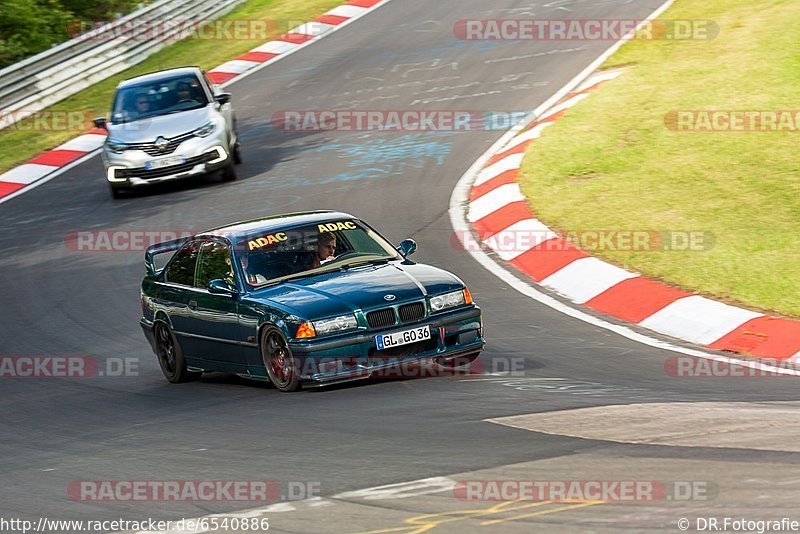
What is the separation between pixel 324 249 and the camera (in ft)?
33.6

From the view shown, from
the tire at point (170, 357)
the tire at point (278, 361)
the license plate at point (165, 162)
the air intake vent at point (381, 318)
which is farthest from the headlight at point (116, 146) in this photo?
the air intake vent at point (381, 318)

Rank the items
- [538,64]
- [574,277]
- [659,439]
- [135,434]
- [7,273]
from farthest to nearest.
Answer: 1. [538,64]
2. [7,273]
3. [574,277]
4. [135,434]
5. [659,439]

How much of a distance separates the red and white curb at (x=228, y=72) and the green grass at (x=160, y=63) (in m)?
0.28

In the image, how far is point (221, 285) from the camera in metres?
10.1

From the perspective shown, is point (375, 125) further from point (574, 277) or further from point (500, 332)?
point (500, 332)

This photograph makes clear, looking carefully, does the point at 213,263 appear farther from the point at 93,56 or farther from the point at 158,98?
the point at 93,56

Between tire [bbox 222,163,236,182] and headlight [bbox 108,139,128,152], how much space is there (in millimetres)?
1449

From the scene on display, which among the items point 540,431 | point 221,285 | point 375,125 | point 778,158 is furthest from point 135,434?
point 375,125

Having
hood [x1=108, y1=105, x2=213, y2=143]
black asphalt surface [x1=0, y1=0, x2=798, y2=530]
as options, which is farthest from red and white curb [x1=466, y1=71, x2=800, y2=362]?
hood [x1=108, y1=105, x2=213, y2=143]

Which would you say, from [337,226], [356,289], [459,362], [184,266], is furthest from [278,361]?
[184,266]

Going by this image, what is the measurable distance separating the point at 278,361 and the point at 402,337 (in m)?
0.97

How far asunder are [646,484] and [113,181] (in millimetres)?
13815

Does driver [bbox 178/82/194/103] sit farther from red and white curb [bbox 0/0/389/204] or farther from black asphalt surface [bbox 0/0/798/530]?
red and white curb [bbox 0/0/389/204]

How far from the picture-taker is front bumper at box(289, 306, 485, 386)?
908cm
